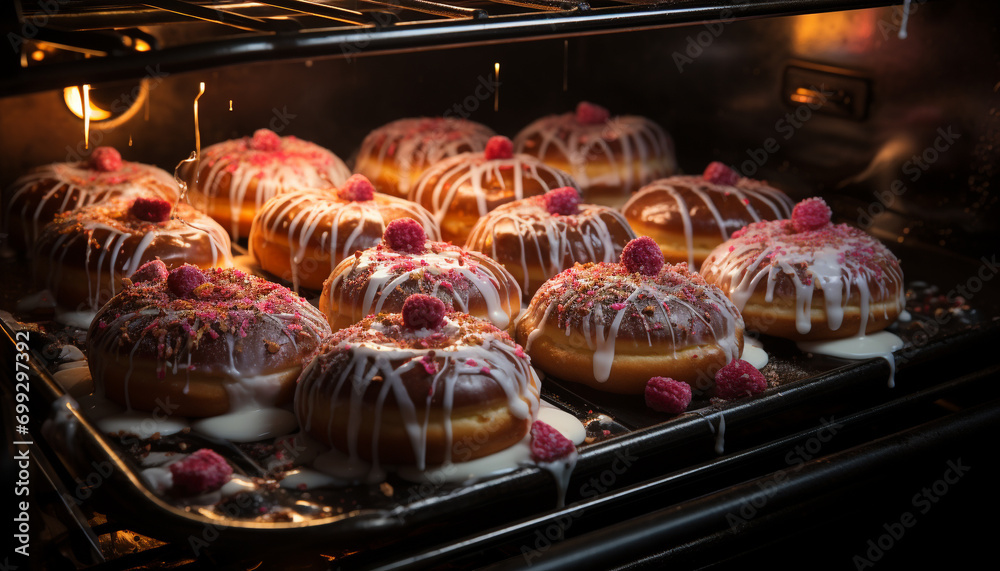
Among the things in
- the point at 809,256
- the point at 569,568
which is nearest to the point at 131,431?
A: the point at 569,568

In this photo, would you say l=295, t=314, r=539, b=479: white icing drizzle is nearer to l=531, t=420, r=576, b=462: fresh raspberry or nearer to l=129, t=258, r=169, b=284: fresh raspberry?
l=531, t=420, r=576, b=462: fresh raspberry

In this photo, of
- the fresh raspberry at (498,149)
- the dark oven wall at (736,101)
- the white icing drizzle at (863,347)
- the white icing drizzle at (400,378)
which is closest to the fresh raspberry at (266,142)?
the dark oven wall at (736,101)

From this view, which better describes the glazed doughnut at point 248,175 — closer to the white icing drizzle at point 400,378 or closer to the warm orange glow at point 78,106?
the warm orange glow at point 78,106

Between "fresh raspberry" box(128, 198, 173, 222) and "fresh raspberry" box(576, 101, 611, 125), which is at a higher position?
"fresh raspberry" box(576, 101, 611, 125)

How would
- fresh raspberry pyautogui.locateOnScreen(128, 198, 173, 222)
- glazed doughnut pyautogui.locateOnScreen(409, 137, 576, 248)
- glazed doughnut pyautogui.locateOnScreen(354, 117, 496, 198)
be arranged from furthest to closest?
glazed doughnut pyautogui.locateOnScreen(354, 117, 496, 198), glazed doughnut pyautogui.locateOnScreen(409, 137, 576, 248), fresh raspberry pyautogui.locateOnScreen(128, 198, 173, 222)

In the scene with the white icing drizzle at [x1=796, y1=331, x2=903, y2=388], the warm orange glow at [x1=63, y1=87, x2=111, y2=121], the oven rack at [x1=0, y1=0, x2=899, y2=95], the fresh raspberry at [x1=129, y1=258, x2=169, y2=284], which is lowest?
the white icing drizzle at [x1=796, y1=331, x2=903, y2=388]

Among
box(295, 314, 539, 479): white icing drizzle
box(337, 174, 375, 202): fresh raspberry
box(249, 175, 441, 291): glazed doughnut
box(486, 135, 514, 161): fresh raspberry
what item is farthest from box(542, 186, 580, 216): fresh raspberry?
box(295, 314, 539, 479): white icing drizzle

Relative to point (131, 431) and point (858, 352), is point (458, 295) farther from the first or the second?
point (858, 352)
